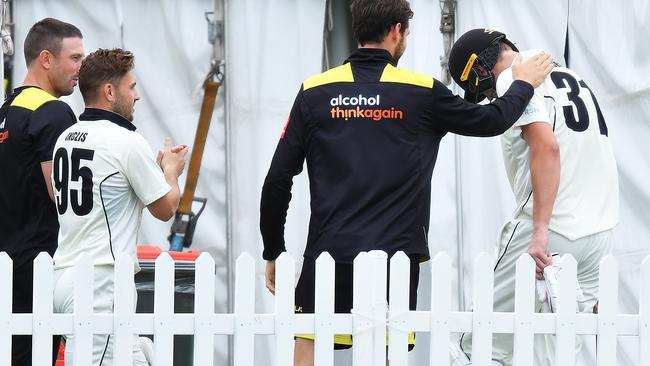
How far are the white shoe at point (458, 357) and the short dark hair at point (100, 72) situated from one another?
1612mm

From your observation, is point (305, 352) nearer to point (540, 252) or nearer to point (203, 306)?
point (203, 306)

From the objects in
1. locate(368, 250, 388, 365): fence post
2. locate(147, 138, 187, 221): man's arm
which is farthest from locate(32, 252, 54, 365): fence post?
locate(368, 250, 388, 365): fence post

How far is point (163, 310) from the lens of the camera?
13.9ft

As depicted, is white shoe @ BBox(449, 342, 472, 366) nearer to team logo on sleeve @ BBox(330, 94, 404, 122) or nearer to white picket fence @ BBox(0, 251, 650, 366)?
white picket fence @ BBox(0, 251, 650, 366)

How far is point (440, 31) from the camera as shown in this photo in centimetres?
735

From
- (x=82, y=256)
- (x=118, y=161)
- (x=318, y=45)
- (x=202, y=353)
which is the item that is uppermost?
(x=318, y=45)

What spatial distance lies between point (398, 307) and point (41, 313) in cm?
116

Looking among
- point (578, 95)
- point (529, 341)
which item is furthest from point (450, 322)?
point (578, 95)

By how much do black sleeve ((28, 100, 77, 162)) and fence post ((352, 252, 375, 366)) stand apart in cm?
138

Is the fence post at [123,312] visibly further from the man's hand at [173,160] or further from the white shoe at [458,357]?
the white shoe at [458,357]

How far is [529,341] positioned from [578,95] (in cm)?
106

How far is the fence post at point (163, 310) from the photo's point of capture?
4238 mm

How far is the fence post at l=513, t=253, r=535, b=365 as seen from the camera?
4.36 metres

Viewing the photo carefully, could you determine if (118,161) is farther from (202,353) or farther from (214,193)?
(214,193)
